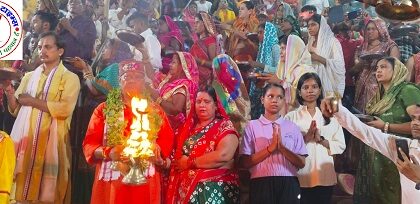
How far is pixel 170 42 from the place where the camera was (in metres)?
5.08

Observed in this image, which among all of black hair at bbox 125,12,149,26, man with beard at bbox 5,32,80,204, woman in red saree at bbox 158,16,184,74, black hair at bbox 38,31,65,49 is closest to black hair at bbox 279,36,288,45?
woman in red saree at bbox 158,16,184,74

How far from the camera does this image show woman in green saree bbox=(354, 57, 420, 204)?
4.44m

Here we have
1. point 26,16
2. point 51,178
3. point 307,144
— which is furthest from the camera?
point 26,16

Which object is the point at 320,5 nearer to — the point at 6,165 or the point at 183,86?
the point at 183,86

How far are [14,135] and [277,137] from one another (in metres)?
2.23

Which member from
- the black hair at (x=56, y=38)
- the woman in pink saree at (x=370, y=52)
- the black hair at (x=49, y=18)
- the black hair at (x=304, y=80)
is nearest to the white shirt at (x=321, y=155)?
the black hair at (x=304, y=80)

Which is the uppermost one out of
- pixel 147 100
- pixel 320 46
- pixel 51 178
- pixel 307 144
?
pixel 320 46

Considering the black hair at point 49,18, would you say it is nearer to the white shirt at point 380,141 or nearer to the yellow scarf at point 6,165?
the yellow scarf at point 6,165

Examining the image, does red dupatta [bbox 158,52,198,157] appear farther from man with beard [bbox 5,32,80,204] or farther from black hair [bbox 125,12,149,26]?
man with beard [bbox 5,32,80,204]

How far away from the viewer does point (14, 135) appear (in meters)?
5.19

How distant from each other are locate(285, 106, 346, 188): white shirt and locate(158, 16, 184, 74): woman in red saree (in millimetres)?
1195

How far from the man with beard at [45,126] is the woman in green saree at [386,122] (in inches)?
92.4

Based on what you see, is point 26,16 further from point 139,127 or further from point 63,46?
point 139,127

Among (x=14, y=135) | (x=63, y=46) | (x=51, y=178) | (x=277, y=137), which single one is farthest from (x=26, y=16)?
(x=277, y=137)
